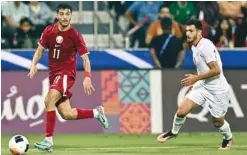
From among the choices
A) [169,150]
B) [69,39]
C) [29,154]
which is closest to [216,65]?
[169,150]

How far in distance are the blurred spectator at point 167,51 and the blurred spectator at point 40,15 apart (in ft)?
7.60

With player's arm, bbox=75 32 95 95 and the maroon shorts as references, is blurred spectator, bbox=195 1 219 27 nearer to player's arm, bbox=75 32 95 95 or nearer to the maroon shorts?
player's arm, bbox=75 32 95 95

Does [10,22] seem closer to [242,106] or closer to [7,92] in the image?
[7,92]

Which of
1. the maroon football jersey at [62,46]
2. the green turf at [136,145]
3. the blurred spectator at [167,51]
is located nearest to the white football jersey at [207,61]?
the green turf at [136,145]

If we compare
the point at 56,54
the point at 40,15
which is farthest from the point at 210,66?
the point at 40,15

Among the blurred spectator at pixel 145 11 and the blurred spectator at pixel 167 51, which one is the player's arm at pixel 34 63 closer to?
the blurred spectator at pixel 167 51

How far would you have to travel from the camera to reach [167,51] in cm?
1598

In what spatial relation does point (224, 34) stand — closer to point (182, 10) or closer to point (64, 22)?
point (182, 10)

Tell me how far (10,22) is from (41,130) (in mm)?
2487

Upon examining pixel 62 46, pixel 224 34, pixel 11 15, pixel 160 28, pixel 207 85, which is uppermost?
pixel 11 15

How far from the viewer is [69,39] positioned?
38.7ft

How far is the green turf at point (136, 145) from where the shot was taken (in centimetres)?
1132

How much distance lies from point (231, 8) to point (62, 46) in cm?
662

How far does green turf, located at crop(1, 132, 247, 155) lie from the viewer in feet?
37.1
